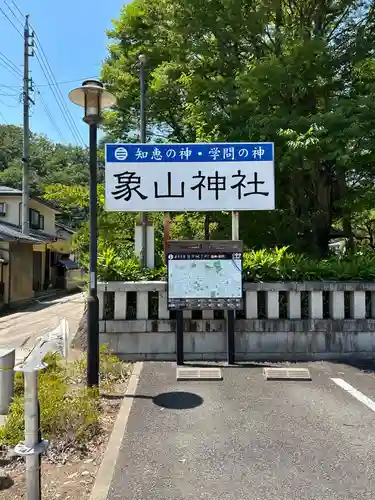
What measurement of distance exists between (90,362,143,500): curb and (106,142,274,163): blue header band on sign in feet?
11.8

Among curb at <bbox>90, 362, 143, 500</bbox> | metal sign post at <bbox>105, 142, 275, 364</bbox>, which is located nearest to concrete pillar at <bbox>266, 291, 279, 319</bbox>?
metal sign post at <bbox>105, 142, 275, 364</bbox>

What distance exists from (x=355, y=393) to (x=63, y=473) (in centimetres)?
348

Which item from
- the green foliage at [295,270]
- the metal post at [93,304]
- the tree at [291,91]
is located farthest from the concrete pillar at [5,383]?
the tree at [291,91]

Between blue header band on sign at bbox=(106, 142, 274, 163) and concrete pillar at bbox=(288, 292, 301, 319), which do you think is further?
blue header band on sign at bbox=(106, 142, 274, 163)

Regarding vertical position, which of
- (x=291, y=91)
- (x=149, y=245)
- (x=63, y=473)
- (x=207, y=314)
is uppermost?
(x=291, y=91)

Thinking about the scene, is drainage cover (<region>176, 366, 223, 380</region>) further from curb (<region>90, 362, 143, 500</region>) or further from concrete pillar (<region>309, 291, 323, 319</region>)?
concrete pillar (<region>309, 291, 323, 319</region>)

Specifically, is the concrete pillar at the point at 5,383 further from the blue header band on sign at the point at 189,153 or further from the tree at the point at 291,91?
Answer: the tree at the point at 291,91

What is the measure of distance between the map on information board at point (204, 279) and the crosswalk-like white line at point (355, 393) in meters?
1.73

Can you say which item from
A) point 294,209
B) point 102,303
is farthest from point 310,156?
point 102,303

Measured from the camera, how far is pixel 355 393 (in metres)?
5.06

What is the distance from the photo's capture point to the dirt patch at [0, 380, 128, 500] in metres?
2.90

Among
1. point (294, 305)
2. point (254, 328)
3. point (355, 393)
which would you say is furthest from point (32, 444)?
point (294, 305)

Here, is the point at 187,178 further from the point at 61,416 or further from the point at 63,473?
the point at 63,473

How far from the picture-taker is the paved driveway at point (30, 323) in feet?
32.5
